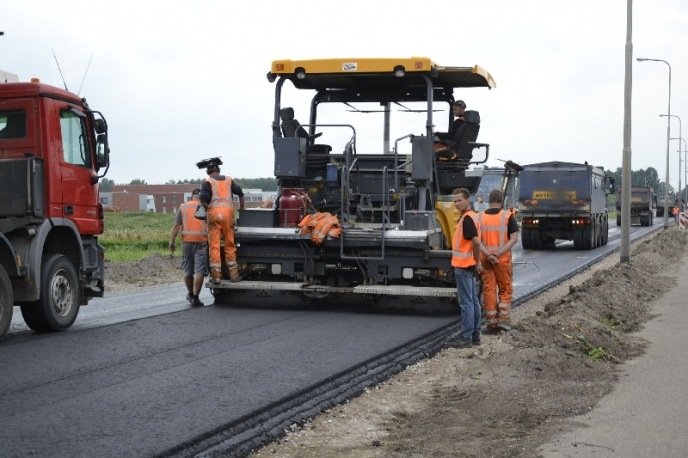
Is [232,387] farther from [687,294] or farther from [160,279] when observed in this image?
[160,279]

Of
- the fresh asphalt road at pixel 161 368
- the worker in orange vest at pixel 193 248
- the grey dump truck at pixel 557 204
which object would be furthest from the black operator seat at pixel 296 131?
the grey dump truck at pixel 557 204

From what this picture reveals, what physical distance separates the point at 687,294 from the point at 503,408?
10.3 metres

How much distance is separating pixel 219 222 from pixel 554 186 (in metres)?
21.1

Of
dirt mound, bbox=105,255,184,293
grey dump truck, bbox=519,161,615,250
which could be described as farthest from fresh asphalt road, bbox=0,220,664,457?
Answer: grey dump truck, bbox=519,161,615,250

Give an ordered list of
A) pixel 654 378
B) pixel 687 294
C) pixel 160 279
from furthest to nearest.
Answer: pixel 160 279 < pixel 687 294 < pixel 654 378

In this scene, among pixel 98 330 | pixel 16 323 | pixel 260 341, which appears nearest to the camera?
pixel 260 341

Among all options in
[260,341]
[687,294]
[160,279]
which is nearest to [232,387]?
[260,341]

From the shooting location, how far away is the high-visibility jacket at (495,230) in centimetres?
1198

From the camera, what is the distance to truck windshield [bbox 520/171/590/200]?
32719 millimetres

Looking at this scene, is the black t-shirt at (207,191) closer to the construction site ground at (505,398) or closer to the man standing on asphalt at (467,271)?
the man standing on asphalt at (467,271)

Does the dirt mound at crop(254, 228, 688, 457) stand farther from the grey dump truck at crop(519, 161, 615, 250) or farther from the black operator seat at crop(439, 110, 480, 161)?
the grey dump truck at crop(519, 161, 615, 250)

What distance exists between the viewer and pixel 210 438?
661 centimetres

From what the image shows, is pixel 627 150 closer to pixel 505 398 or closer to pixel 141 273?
pixel 141 273

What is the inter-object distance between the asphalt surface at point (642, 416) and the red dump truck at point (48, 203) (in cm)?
581
